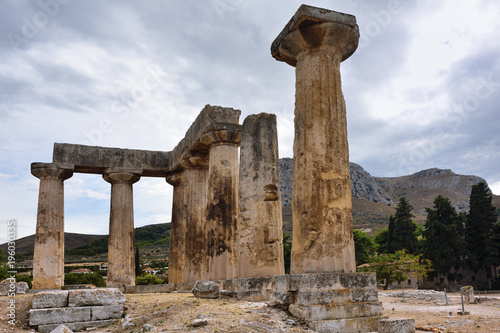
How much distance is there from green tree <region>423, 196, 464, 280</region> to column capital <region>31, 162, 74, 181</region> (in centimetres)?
4002

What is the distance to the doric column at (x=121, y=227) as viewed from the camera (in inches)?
790

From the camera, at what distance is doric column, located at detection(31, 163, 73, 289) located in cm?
1884

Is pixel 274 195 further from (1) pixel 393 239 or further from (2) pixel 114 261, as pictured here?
(1) pixel 393 239

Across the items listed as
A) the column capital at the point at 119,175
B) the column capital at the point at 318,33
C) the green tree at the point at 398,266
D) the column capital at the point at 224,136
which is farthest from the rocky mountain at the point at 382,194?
the column capital at the point at 318,33

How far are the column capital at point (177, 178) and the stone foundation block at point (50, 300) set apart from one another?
11926mm

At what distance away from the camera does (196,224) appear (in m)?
18.6

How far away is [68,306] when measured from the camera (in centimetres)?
952

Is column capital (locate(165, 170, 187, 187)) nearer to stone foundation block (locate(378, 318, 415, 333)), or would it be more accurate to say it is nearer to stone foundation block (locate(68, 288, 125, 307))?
stone foundation block (locate(68, 288, 125, 307))

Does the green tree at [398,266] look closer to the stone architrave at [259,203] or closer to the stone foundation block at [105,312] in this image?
the stone architrave at [259,203]

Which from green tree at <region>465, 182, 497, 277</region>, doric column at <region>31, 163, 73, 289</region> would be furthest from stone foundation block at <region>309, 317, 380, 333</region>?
green tree at <region>465, 182, 497, 277</region>

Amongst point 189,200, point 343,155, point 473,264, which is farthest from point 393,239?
point 343,155

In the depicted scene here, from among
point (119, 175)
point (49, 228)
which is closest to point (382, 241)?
point (119, 175)

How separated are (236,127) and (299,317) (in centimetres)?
910

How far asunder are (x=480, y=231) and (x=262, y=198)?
135 ft
